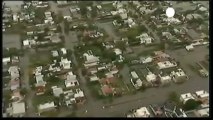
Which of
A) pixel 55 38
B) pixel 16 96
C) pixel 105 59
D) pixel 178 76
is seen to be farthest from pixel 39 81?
pixel 178 76

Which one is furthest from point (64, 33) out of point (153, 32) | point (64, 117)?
point (64, 117)

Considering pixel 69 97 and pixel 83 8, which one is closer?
pixel 69 97

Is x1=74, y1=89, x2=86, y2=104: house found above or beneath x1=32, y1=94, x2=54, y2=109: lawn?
above

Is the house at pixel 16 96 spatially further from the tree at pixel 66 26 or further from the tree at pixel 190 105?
the tree at pixel 190 105

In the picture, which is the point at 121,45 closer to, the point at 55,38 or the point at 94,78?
the point at 94,78

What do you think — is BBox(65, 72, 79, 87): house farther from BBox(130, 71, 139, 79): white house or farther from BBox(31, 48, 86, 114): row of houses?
BBox(130, 71, 139, 79): white house

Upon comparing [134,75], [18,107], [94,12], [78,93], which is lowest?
[18,107]

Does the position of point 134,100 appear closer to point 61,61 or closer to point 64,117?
point 64,117

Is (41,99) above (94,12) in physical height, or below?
below

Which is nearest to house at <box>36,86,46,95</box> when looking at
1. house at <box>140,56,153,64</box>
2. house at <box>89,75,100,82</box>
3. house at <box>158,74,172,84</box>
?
house at <box>89,75,100,82</box>
